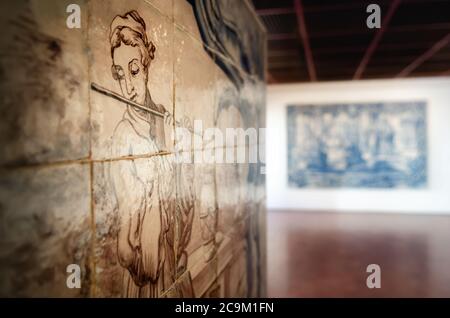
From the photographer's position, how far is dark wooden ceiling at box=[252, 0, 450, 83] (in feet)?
11.7

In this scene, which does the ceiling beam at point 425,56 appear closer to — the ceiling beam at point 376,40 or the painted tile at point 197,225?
the ceiling beam at point 376,40

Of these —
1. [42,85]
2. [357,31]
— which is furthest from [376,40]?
[42,85]

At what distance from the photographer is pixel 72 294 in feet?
3.41

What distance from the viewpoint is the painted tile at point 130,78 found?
114cm

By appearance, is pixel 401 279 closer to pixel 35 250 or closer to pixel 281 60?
pixel 281 60

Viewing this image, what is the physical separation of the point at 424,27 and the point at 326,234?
379cm

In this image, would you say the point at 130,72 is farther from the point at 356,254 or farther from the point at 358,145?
the point at 358,145

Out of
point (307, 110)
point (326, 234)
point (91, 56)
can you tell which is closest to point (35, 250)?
point (91, 56)

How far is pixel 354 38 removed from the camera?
463 cm

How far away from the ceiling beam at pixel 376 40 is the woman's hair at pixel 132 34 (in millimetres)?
2888

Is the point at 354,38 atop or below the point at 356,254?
atop

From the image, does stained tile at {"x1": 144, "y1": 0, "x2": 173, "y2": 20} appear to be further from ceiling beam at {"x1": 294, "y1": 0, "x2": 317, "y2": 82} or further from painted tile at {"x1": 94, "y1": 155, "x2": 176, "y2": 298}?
ceiling beam at {"x1": 294, "y1": 0, "x2": 317, "y2": 82}

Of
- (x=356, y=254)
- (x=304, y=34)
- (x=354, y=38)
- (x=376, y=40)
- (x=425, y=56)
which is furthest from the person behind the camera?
(x=425, y=56)

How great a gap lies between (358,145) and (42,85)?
8.24 meters
